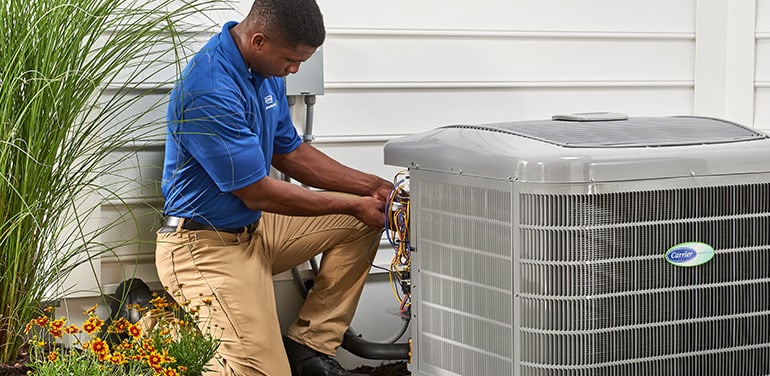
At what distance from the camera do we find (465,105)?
3.45m

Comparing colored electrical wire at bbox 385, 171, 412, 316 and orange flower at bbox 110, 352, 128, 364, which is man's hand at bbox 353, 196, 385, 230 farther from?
orange flower at bbox 110, 352, 128, 364

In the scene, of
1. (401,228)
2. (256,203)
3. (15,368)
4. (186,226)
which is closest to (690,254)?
(401,228)

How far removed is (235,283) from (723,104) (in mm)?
1993

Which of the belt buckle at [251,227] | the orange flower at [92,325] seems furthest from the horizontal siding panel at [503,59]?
the orange flower at [92,325]

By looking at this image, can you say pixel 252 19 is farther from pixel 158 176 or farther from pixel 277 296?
pixel 277 296

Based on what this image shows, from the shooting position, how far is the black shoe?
10.2ft

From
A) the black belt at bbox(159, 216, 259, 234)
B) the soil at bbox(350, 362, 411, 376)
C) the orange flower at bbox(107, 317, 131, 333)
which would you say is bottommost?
the soil at bbox(350, 362, 411, 376)

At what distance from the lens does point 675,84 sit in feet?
12.2

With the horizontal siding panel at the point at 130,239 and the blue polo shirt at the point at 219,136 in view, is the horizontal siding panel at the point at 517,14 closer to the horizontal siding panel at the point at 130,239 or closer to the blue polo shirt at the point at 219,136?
the blue polo shirt at the point at 219,136

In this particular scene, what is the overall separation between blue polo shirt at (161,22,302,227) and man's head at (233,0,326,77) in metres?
0.06

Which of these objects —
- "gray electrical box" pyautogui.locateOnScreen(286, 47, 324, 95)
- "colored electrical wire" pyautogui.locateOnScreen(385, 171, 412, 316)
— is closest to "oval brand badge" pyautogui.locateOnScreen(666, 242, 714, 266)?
"colored electrical wire" pyautogui.locateOnScreen(385, 171, 412, 316)

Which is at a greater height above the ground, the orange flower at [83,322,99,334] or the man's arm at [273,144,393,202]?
the man's arm at [273,144,393,202]

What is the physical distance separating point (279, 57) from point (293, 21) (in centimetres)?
12

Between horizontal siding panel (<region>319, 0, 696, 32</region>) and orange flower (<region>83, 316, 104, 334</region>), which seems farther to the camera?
horizontal siding panel (<region>319, 0, 696, 32</region>)
